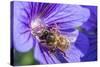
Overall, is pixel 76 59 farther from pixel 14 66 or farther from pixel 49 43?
pixel 14 66

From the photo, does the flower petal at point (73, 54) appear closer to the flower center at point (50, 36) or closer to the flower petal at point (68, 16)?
the flower center at point (50, 36)

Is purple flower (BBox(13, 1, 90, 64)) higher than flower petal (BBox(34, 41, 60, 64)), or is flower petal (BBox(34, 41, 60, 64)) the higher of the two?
purple flower (BBox(13, 1, 90, 64))

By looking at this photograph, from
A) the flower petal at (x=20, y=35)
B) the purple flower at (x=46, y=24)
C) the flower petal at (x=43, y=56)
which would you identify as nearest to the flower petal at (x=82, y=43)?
the purple flower at (x=46, y=24)

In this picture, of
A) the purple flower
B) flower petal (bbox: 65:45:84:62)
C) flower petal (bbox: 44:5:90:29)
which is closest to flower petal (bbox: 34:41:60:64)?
the purple flower

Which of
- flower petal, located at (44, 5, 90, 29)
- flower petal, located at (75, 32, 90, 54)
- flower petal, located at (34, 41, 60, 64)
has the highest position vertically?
flower petal, located at (44, 5, 90, 29)

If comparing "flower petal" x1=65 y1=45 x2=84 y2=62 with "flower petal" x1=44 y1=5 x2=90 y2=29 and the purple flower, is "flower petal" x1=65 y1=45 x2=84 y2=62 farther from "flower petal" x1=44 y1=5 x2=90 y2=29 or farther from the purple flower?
"flower petal" x1=44 y1=5 x2=90 y2=29

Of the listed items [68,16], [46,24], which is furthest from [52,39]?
[68,16]
